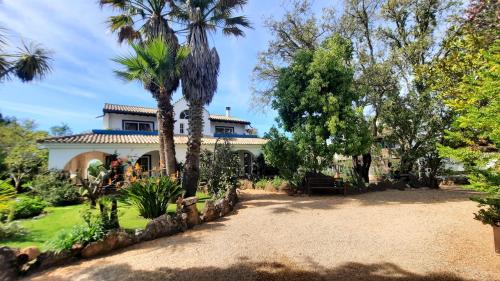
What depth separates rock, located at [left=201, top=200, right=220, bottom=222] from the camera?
8.99 m

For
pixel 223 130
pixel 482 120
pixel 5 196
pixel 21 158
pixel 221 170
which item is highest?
pixel 223 130

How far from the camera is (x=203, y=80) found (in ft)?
43.8

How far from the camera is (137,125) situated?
25297 mm

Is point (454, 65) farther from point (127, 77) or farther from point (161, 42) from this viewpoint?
point (127, 77)

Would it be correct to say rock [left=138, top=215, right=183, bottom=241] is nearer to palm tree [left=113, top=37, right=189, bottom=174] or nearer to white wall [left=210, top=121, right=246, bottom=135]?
palm tree [left=113, top=37, right=189, bottom=174]

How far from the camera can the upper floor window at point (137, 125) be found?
2472 cm

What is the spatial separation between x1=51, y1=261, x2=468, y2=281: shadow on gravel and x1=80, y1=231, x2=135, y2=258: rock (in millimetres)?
916

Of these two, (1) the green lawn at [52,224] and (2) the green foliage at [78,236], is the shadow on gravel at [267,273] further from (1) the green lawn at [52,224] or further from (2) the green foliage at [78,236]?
(1) the green lawn at [52,224]

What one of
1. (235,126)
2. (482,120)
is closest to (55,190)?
(482,120)

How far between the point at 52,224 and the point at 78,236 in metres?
3.61

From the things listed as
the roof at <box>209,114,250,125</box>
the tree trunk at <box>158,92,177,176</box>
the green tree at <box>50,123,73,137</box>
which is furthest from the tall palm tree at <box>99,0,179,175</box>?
the green tree at <box>50,123,73,137</box>

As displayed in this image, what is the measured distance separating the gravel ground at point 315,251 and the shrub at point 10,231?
116 inches

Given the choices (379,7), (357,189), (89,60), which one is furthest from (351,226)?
(379,7)

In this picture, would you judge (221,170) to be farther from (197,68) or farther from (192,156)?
Answer: (197,68)
